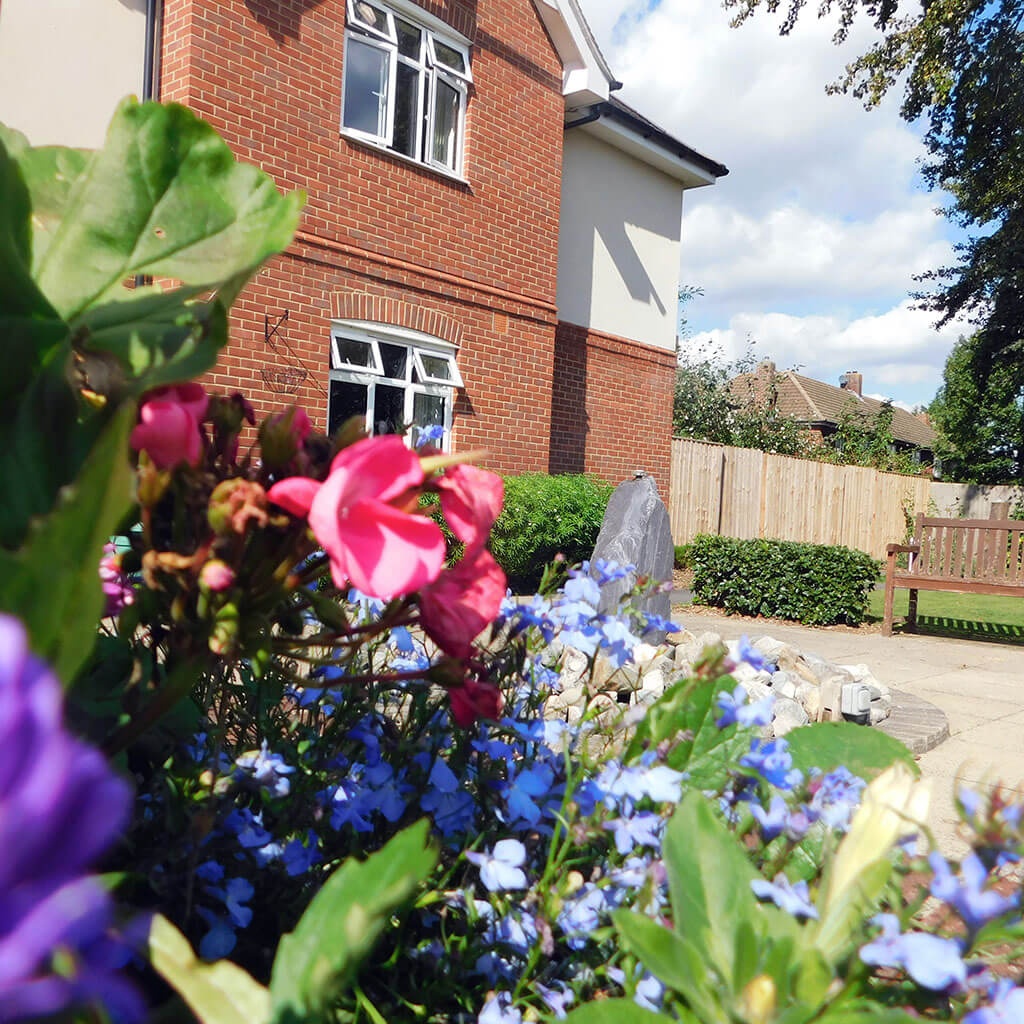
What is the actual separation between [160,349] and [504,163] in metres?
9.76

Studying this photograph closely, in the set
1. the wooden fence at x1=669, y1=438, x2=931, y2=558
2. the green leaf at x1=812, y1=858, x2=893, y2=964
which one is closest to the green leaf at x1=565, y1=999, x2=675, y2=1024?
the green leaf at x1=812, y1=858, x2=893, y2=964

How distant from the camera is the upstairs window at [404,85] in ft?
27.1

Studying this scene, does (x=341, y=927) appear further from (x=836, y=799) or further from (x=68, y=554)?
(x=836, y=799)

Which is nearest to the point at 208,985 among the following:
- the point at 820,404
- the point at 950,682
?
the point at 950,682

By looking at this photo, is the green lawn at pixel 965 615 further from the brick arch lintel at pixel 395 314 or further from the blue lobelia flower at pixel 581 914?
the blue lobelia flower at pixel 581 914

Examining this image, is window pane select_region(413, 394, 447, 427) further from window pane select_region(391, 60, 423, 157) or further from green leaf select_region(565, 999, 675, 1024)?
green leaf select_region(565, 999, 675, 1024)

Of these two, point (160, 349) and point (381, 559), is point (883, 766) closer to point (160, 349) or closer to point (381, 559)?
point (381, 559)

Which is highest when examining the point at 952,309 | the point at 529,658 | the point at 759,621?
the point at 952,309

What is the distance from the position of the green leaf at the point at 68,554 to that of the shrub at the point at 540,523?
7.80m

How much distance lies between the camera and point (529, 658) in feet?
4.31

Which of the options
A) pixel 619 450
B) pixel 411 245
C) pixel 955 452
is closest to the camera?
pixel 411 245

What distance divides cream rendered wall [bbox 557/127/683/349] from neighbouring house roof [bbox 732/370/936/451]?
57.8ft

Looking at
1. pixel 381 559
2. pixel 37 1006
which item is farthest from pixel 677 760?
pixel 37 1006

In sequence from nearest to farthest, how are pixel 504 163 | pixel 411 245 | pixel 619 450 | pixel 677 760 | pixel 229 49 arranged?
pixel 677 760
pixel 229 49
pixel 411 245
pixel 504 163
pixel 619 450
